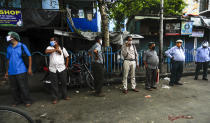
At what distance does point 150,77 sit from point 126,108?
86.4 inches

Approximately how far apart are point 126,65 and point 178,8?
15.0 m

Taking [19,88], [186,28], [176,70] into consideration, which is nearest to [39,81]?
[19,88]

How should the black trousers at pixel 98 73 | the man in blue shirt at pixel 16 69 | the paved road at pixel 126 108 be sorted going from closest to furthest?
the paved road at pixel 126 108 < the man in blue shirt at pixel 16 69 < the black trousers at pixel 98 73

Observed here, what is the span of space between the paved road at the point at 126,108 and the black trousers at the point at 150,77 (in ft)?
1.59

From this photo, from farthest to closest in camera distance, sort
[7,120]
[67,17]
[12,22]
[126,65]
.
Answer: [67,17], [12,22], [126,65], [7,120]

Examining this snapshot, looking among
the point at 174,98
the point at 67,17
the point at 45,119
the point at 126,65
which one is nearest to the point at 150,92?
the point at 174,98

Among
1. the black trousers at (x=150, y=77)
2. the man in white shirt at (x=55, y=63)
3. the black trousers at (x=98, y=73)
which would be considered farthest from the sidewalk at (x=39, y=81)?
the man in white shirt at (x=55, y=63)

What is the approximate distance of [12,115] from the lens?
195cm

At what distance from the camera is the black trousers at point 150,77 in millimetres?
5138

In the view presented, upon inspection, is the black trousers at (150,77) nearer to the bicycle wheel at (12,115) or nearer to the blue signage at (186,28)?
the bicycle wheel at (12,115)

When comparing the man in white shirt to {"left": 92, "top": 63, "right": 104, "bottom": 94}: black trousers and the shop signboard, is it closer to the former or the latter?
{"left": 92, "top": 63, "right": 104, "bottom": 94}: black trousers

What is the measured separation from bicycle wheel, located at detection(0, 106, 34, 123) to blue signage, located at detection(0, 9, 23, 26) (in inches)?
220

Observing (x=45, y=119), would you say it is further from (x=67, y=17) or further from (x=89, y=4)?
(x=89, y=4)

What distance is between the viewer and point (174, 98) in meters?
4.12
